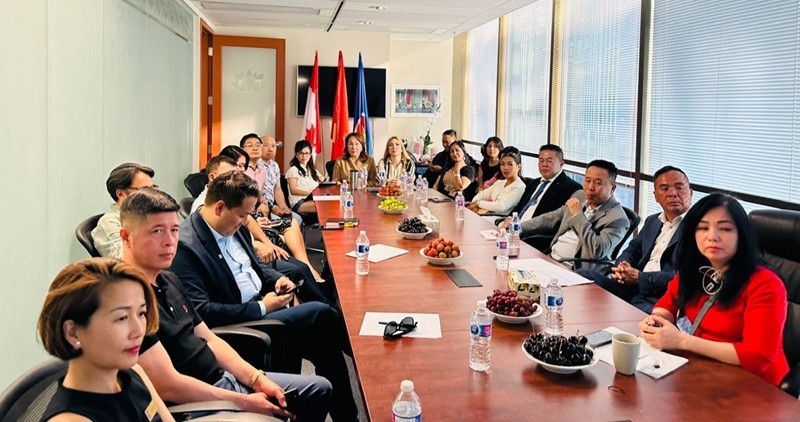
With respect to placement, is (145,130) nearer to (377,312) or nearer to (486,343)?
(377,312)

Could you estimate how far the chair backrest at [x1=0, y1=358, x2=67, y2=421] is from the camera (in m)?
1.17

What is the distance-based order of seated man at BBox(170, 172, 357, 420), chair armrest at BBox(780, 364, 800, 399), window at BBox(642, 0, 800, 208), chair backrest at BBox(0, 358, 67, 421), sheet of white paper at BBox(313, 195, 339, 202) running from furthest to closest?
sheet of white paper at BBox(313, 195, 339, 202), window at BBox(642, 0, 800, 208), seated man at BBox(170, 172, 357, 420), chair armrest at BBox(780, 364, 800, 399), chair backrest at BBox(0, 358, 67, 421)

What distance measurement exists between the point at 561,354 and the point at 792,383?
2.41 ft

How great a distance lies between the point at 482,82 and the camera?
29.4 ft

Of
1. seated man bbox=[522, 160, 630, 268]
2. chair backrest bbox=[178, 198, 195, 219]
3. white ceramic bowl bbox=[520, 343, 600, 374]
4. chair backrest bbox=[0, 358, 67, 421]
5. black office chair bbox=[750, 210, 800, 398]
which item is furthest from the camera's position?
chair backrest bbox=[178, 198, 195, 219]

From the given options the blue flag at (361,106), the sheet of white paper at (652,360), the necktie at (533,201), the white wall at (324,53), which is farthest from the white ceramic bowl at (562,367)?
the white wall at (324,53)

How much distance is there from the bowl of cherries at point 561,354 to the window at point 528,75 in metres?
5.24

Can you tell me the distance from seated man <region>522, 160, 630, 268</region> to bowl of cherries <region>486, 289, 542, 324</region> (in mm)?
1698

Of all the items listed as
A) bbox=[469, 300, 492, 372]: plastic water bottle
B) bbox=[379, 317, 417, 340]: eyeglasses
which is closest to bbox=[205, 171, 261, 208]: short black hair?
bbox=[379, 317, 417, 340]: eyeglasses

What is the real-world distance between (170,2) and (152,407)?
5.06 metres

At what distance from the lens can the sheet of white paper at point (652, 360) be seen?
5.40 feet

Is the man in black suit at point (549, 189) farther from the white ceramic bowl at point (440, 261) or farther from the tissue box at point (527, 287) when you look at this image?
the tissue box at point (527, 287)

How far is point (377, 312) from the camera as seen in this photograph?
2.15 meters

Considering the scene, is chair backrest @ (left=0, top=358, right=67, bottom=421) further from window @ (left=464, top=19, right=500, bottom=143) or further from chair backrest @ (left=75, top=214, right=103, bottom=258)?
window @ (left=464, top=19, right=500, bottom=143)
